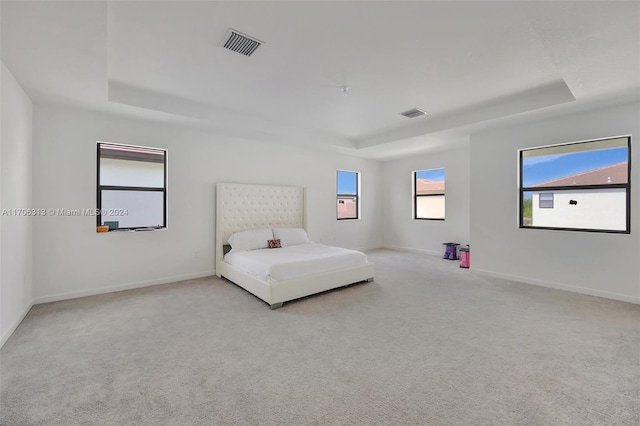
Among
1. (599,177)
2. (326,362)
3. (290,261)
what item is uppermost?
(599,177)

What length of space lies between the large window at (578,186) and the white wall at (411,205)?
6.22 ft

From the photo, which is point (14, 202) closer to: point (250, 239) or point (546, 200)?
point (250, 239)

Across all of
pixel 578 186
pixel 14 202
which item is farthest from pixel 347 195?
pixel 14 202

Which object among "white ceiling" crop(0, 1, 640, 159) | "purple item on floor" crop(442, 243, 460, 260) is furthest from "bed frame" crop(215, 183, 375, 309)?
"purple item on floor" crop(442, 243, 460, 260)

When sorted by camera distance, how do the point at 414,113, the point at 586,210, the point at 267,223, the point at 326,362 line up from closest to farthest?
the point at 326,362, the point at 586,210, the point at 414,113, the point at 267,223

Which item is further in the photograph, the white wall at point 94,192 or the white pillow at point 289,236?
the white pillow at point 289,236

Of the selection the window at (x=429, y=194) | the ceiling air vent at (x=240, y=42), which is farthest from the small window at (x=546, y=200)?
the ceiling air vent at (x=240, y=42)

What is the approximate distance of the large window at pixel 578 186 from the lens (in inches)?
147

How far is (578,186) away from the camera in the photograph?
161 inches

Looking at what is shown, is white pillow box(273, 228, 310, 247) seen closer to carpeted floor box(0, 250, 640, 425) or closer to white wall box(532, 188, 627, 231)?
carpeted floor box(0, 250, 640, 425)

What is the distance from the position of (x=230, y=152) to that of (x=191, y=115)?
115 centimetres

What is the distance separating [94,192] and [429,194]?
6751 millimetres

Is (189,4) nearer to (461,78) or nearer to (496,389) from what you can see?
(461,78)

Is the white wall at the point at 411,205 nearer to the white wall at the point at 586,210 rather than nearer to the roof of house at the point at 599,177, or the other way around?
the white wall at the point at 586,210
